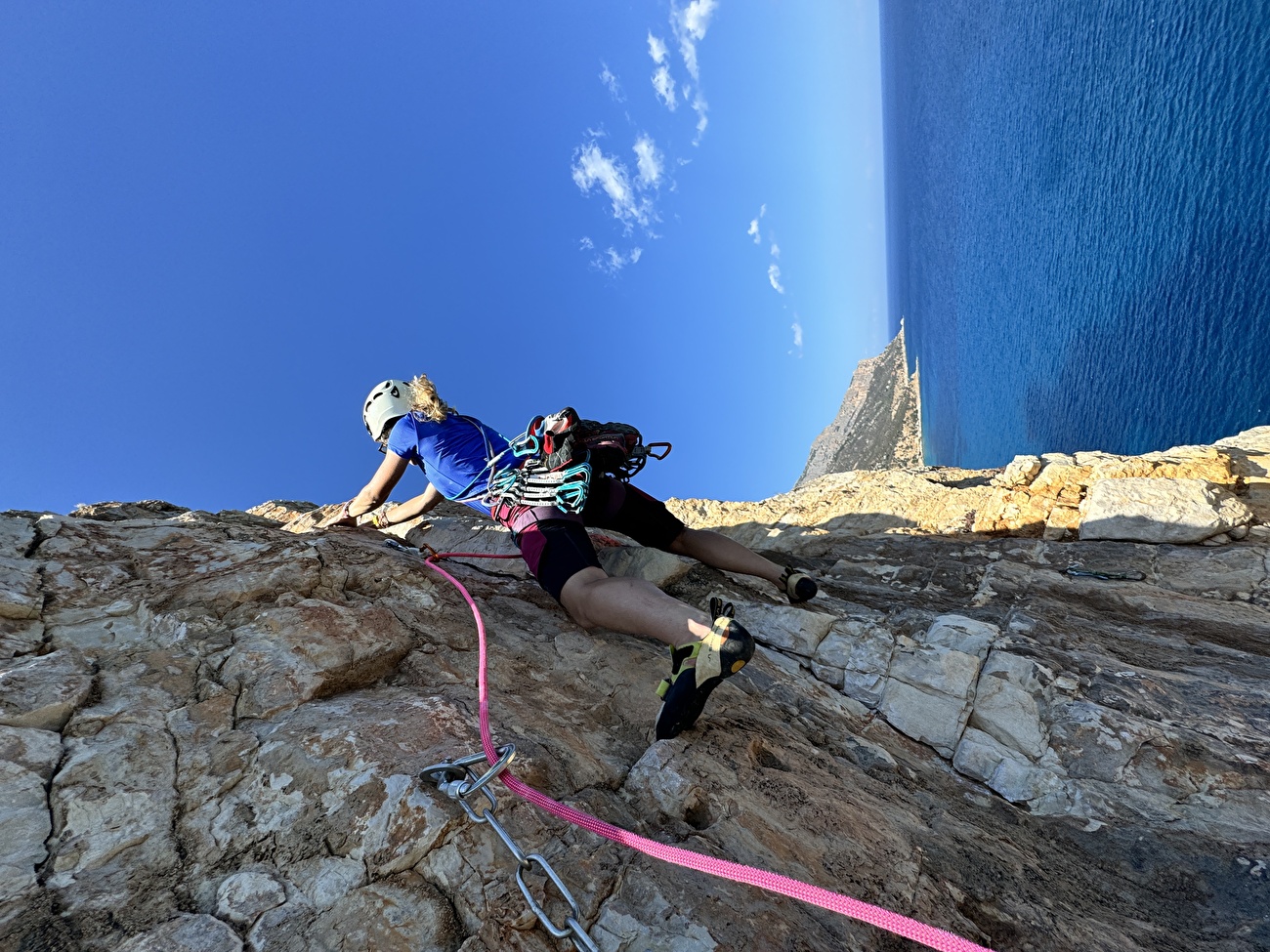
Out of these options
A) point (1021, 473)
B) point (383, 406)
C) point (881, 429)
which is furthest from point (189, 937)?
point (881, 429)

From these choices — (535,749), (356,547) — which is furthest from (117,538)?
(535,749)

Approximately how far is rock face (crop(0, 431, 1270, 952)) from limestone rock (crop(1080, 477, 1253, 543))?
0.24 metres

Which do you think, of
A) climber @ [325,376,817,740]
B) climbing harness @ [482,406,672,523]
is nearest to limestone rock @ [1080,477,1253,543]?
climber @ [325,376,817,740]

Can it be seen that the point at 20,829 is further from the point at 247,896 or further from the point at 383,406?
the point at 383,406

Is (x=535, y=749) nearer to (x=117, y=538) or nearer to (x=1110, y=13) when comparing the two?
(x=117, y=538)

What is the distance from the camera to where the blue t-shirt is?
4977 mm

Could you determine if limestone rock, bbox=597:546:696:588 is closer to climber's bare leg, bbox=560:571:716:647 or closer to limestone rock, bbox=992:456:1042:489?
climber's bare leg, bbox=560:571:716:647

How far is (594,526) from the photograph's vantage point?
5438mm

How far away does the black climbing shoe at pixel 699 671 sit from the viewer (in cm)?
288

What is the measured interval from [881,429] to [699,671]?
6977 centimetres

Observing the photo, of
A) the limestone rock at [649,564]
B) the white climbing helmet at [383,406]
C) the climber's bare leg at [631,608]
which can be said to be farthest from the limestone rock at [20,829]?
the limestone rock at [649,564]

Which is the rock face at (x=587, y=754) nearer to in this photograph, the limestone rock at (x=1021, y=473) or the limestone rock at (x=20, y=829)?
the limestone rock at (x=20, y=829)

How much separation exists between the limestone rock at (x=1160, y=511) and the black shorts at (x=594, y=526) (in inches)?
175

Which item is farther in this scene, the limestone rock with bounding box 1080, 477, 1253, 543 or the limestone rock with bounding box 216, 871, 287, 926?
the limestone rock with bounding box 1080, 477, 1253, 543
